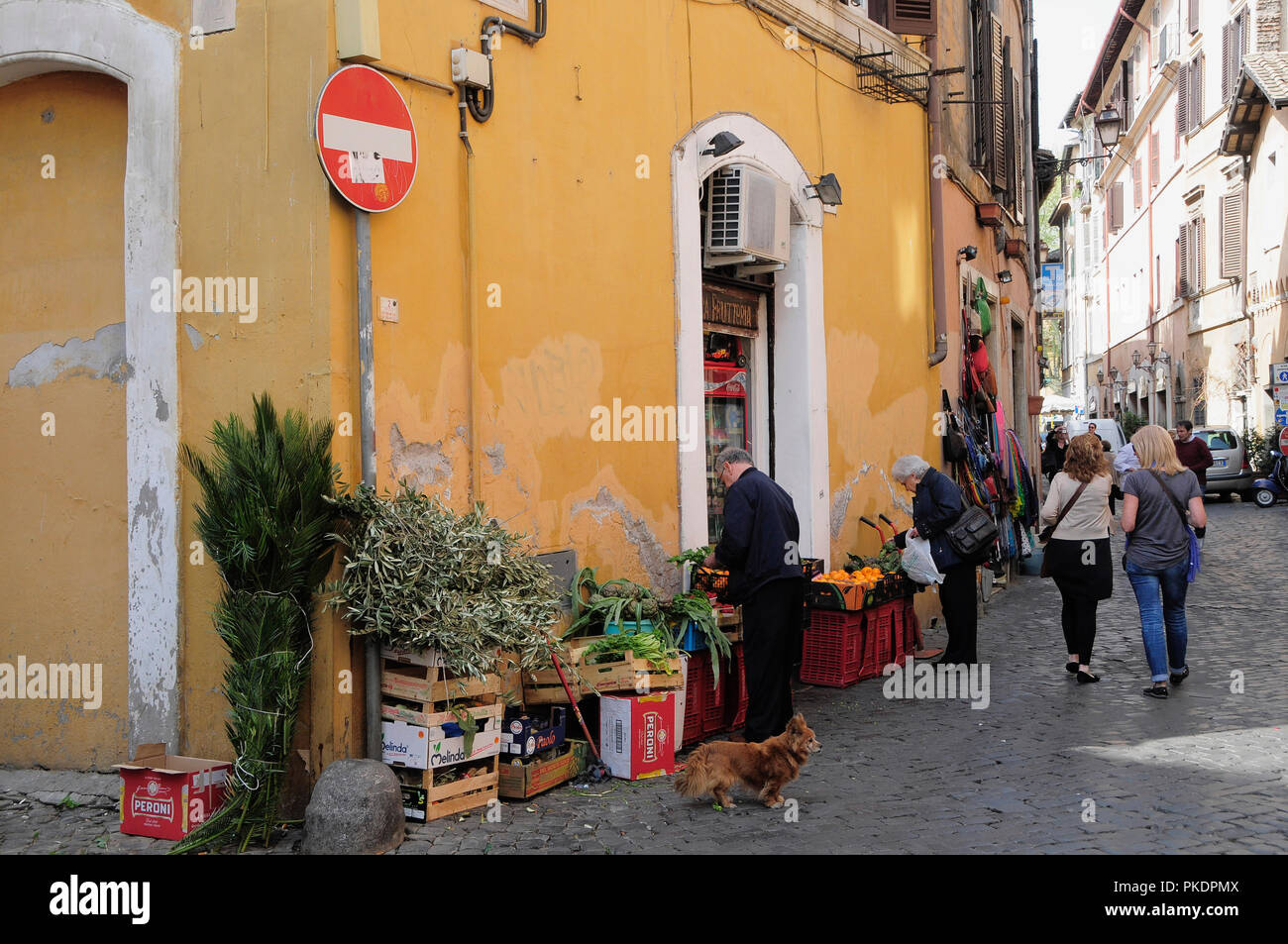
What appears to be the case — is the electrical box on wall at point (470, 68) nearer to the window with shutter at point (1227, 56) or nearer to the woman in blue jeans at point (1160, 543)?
the woman in blue jeans at point (1160, 543)

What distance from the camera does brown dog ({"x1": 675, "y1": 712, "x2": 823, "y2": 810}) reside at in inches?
212

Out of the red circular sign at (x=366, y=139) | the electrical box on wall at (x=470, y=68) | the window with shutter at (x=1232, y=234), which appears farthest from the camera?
the window with shutter at (x=1232, y=234)

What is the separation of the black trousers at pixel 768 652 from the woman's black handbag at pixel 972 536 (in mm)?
2522

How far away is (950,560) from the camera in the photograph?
336 inches

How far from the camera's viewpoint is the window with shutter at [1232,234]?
26.7m

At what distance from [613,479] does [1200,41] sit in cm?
2863

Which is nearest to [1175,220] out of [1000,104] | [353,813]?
[1000,104]

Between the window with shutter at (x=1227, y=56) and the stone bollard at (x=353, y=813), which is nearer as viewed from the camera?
the stone bollard at (x=353, y=813)

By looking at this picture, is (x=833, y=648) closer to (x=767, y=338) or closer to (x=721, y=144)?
(x=767, y=338)

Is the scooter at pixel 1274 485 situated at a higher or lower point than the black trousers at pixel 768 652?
higher

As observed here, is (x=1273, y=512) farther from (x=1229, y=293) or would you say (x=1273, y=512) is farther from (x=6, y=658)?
(x=6, y=658)

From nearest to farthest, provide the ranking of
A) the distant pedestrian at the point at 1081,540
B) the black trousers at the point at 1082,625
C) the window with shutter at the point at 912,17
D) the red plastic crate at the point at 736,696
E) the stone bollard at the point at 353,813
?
1. the stone bollard at the point at 353,813
2. the red plastic crate at the point at 736,696
3. the distant pedestrian at the point at 1081,540
4. the black trousers at the point at 1082,625
5. the window with shutter at the point at 912,17

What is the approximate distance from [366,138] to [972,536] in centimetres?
530

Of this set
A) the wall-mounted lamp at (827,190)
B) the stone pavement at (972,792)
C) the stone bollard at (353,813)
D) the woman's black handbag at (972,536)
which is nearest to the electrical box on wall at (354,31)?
the stone bollard at (353,813)
